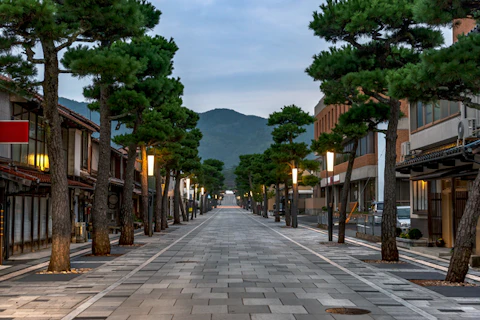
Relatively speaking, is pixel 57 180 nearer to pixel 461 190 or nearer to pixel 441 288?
pixel 441 288

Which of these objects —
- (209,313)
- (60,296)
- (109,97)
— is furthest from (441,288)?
(109,97)

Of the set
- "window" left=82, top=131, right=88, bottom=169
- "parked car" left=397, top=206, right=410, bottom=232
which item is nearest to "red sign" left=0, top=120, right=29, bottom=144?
"window" left=82, top=131, right=88, bottom=169

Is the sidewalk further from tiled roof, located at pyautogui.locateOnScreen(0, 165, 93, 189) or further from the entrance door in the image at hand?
the entrance door

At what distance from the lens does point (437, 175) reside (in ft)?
73.3

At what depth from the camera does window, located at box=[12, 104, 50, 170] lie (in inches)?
880

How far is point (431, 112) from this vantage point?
2745 centimetres

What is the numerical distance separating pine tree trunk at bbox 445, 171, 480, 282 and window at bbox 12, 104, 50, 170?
16.1 m

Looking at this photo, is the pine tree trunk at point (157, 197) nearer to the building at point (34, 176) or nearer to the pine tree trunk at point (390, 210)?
the building at point (34, 176)

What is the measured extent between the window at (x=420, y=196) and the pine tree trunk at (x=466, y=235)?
1402 cm

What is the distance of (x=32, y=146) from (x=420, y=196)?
18.0 metres

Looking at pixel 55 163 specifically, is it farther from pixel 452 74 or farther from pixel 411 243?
pixel 411 243

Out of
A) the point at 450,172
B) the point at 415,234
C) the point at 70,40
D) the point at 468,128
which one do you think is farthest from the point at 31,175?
the point at 415,234

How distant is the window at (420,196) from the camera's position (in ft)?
89.5

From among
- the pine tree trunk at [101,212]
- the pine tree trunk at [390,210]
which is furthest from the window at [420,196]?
the pine tree trunk at [101,212]
